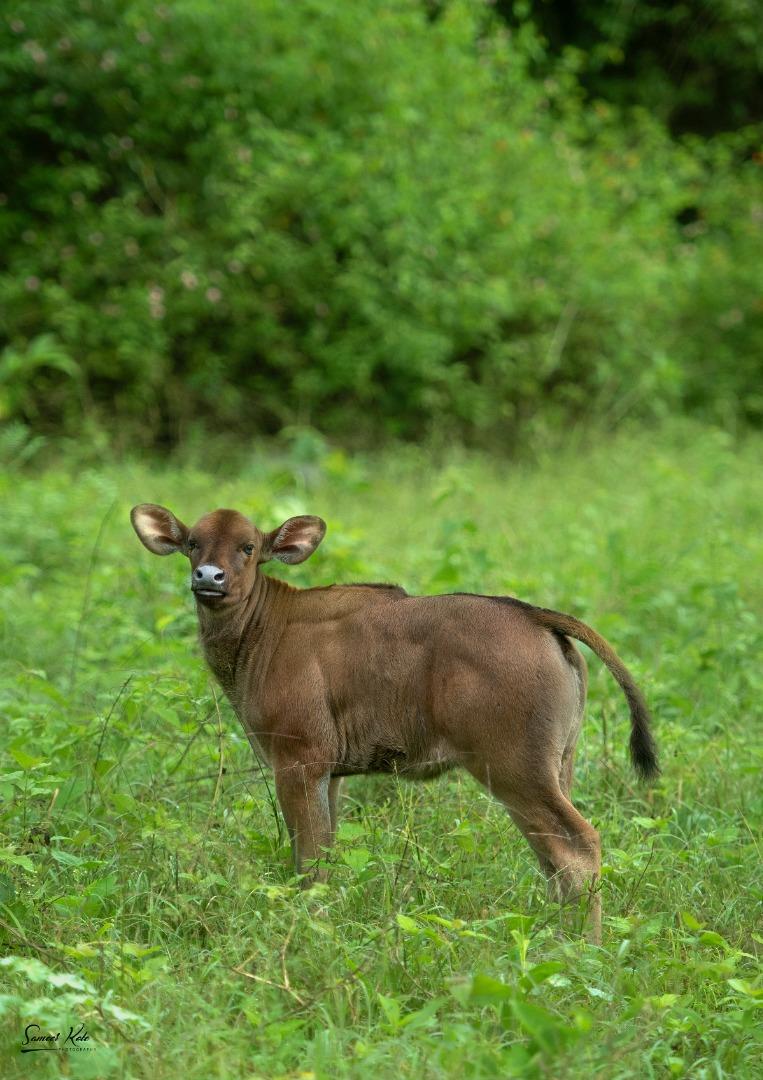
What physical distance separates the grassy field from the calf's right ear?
47 centimetres

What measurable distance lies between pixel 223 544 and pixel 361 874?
127 cm

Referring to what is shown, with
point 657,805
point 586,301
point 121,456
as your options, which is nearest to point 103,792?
point 657,805

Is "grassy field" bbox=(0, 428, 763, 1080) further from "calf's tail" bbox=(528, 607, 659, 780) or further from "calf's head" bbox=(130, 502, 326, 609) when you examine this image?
"calf's head" bbox=(130, 502, 326, 609)

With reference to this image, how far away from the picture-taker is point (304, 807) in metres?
4.65

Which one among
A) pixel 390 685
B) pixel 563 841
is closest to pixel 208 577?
pixel 390 685

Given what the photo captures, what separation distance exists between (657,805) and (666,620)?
218 cm

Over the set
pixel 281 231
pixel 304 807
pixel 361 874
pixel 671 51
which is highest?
pixel 671 51

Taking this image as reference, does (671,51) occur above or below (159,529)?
above

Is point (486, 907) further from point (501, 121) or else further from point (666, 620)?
point (501, 121)

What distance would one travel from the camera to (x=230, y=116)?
12.1m

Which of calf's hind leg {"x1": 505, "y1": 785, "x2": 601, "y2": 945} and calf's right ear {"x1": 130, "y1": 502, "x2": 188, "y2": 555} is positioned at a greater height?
calf's hind leg {"x1": 505, "y1": 785, "x2": 601, "y2": 945}

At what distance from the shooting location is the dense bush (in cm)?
1191

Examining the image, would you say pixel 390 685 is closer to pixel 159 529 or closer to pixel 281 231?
pixel 159 529

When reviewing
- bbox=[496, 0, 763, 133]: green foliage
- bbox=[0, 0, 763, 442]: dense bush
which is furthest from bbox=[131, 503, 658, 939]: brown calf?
bbox=[496, 0, 763, 133]: green foliage
